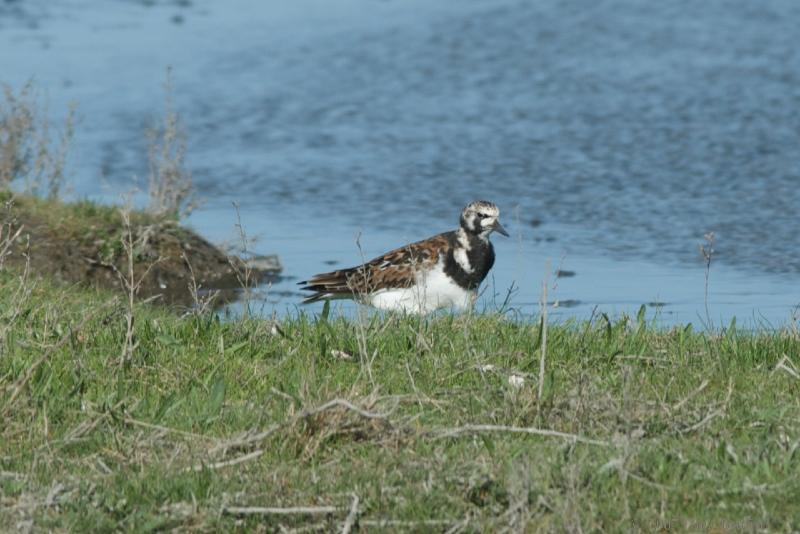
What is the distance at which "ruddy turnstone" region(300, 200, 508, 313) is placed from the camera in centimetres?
1016

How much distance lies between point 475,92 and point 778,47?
4305 mm

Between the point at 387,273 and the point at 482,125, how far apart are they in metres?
7.57

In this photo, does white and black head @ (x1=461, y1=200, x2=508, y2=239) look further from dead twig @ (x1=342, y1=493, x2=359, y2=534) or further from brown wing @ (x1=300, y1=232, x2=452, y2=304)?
dead twig @ (x1=342, y1=493, x2=359, y2=534)

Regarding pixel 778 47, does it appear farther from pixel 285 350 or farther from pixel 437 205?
pixel 285 350

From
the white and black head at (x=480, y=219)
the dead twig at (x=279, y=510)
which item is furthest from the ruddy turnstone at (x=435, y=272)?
the dead twig at (x=279, y=510)

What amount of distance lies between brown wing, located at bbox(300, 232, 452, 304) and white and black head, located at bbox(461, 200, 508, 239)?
166 millimetres

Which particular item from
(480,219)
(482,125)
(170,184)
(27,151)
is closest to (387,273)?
(480,219)

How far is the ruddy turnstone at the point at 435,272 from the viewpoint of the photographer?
10164mm

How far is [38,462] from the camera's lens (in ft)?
20.1

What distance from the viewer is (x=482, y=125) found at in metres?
17.6

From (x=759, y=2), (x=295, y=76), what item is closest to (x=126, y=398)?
(x=295, y=76)

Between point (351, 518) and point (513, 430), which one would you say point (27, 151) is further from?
point (351, 518)

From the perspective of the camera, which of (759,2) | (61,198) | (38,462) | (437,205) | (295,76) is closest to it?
(38,462)

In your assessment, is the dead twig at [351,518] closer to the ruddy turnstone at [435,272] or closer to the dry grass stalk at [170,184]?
the ruddy turnstone at [435,272]
